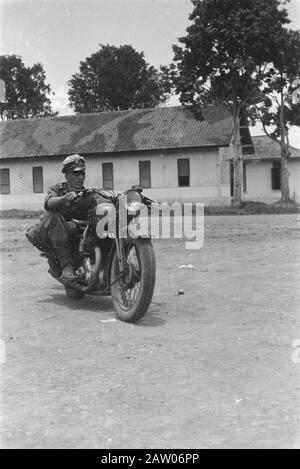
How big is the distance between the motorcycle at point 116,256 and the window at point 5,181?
37.6 meters

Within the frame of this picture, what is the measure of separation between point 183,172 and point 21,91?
30.9 m

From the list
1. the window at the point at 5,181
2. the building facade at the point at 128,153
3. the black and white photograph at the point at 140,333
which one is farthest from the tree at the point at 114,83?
the black and white photograph at the point at 140,333

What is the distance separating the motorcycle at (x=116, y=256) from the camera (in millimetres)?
5598

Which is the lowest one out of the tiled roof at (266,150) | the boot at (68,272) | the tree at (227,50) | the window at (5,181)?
the boot at (68,272)

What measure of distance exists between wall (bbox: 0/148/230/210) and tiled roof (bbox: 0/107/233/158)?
0.68 metres

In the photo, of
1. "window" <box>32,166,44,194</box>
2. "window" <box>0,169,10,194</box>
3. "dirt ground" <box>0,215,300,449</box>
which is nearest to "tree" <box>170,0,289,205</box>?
"window" <box>32,166,44,194</box>

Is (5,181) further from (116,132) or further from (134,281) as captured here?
(134,281)

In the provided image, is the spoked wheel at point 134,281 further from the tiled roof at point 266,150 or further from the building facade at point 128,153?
the tiled roof at point 266,150

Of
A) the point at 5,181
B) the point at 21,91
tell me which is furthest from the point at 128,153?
the point at 21,91

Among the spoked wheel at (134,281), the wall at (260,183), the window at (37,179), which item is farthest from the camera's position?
the wall at (260,183)

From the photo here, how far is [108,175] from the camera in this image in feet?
135

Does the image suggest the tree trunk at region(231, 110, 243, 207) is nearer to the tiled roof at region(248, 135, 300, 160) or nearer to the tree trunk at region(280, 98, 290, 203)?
the tree trunk at region(280, 98, 290, 203)
